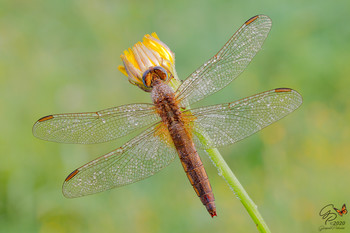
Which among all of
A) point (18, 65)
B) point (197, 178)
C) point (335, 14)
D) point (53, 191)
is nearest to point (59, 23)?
point (18, 65)

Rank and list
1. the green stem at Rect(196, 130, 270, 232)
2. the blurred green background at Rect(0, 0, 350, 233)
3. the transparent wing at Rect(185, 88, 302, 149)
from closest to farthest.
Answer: the green stem at Rect(196, 130, 270, 232), the transparent wing at Rect(185, 88, 302, 149), the blurred green background at Rect(0, 0, 350, 233)

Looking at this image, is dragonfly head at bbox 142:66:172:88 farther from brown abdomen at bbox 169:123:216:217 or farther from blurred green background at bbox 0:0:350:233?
blurred green background at bbox 0:0:350:233

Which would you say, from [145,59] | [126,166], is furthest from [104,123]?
[145,59]

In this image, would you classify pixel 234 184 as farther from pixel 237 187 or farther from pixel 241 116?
pixel 241 116

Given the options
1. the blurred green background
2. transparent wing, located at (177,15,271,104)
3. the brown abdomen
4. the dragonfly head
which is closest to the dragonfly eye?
the dragonfly head

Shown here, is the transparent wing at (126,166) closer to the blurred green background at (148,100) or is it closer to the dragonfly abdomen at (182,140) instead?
the dragonfly abdomen at (182,140)

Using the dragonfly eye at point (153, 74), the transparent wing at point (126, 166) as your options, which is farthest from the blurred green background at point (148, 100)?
the dragonfly eye at point (153, 74)
